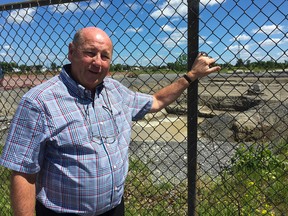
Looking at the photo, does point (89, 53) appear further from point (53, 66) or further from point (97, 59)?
point (53, 66)

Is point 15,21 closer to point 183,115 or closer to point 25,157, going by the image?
point 25,157

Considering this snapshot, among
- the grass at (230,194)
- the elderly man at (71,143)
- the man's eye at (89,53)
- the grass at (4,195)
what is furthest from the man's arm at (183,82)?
the grass at (4,195)

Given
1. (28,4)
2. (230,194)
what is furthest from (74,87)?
(230,194)

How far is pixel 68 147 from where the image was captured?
2.09m

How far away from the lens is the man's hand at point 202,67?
101 inches

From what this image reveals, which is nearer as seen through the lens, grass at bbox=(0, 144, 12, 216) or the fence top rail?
the fence top rail

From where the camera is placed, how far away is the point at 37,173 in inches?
86.0

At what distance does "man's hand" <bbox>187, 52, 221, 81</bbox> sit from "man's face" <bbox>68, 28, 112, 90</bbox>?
73 cm

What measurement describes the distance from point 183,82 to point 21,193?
1.45m

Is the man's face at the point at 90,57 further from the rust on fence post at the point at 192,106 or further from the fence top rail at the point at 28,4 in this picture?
the fence top rail at the point at 28,4

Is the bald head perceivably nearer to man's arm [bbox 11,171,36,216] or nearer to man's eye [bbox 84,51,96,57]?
man's eye [bbox 84,51,96,57]

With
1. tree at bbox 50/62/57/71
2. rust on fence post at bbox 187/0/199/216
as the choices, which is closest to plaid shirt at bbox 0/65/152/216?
rust on fence post at bbox 187/0/199/216

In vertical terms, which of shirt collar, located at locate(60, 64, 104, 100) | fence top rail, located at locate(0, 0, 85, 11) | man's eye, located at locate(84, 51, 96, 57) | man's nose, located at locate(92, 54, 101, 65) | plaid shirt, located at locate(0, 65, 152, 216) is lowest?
plaid shirt, located at locate(0, 65, 152, 216)

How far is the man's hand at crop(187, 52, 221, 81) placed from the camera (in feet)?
8.40
